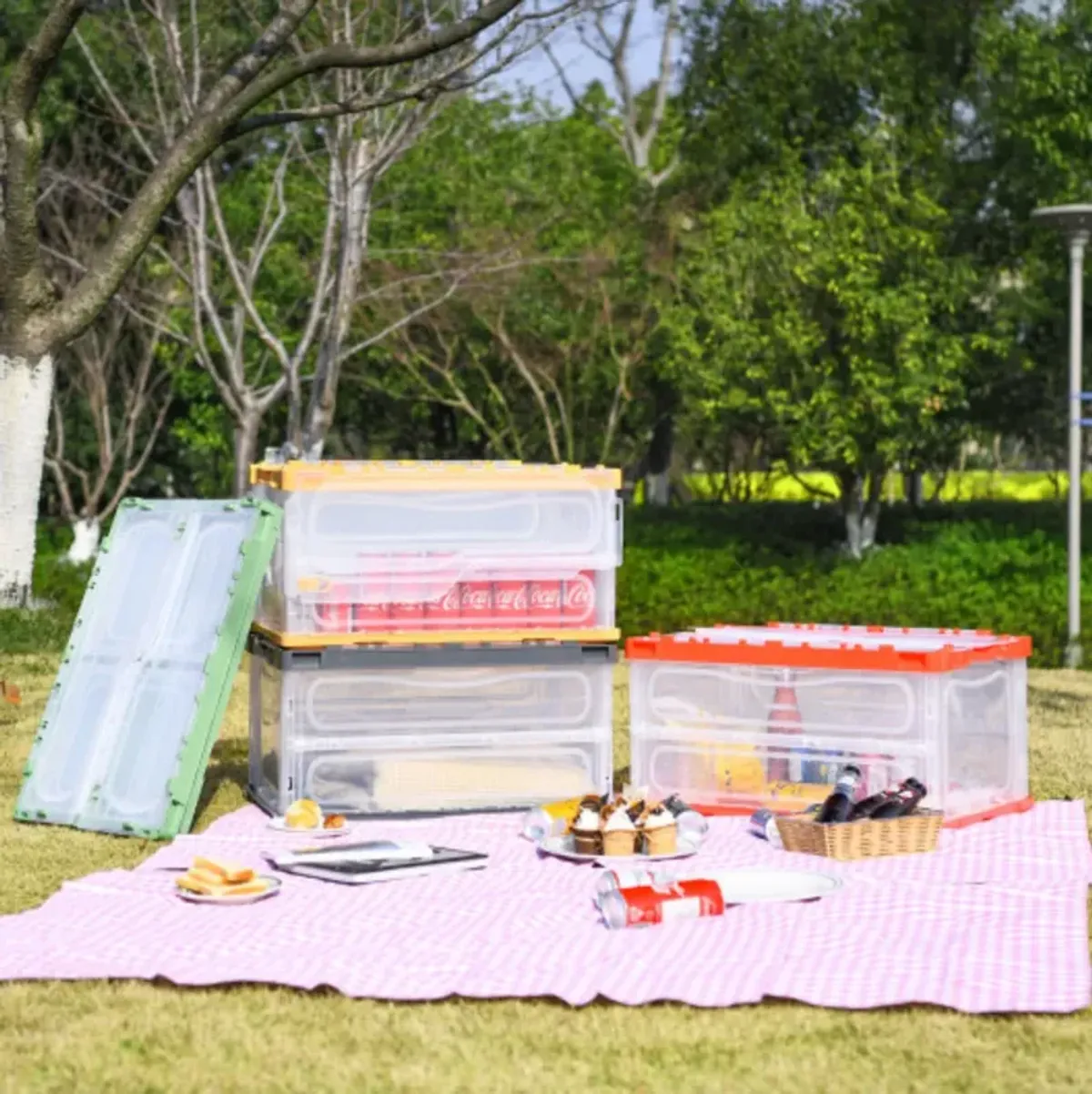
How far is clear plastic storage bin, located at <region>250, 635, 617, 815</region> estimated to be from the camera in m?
8.97

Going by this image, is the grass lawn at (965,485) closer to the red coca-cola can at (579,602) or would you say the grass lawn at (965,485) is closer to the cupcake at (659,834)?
the red coca-cola can at (579,602)

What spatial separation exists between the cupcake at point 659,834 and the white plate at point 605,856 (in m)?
0.03

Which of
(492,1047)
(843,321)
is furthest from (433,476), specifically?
(843,321)

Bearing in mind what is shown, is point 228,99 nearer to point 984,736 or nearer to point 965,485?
point 984,736

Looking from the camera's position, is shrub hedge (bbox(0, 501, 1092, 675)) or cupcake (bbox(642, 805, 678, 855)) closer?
cupcake (bbox(642, 805, 678, 855))

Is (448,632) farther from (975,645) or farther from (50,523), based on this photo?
(50,523)

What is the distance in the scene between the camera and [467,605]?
9180mm

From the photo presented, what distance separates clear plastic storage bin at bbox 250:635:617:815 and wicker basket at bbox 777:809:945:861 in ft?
4.31

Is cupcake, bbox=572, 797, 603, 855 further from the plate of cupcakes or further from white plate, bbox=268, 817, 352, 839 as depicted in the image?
white plate, bbox=268, 817, 352, 839

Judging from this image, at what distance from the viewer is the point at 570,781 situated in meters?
9.28

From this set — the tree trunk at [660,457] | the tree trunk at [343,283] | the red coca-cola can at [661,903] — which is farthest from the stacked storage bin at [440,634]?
the tree trunk at [660,457]

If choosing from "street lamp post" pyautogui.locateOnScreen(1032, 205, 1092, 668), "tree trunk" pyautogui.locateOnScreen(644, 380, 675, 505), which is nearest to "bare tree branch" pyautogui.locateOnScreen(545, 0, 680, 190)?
"tree trunk" pyautogui.locateOnScreen(644, 380, 675, 505)

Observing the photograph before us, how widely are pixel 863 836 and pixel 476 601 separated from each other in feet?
6.86

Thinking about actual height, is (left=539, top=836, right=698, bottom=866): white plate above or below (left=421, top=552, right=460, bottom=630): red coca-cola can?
below
